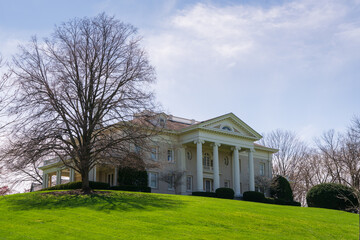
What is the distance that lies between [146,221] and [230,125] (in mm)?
31087

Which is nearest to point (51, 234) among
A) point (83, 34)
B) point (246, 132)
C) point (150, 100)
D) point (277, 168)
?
point (150, 100)

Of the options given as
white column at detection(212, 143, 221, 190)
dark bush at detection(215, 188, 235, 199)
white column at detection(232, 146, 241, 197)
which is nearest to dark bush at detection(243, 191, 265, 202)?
white column at detection(232, 146, 241, 197)

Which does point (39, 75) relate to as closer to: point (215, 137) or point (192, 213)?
point (192, 213)

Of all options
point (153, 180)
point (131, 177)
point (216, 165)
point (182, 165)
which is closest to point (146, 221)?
point (131, 177)

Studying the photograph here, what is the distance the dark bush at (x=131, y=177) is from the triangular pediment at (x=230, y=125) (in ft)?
28.4

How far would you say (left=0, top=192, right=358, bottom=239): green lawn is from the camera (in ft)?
57.0

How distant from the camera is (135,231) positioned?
17750mm

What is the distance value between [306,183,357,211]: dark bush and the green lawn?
8305mm

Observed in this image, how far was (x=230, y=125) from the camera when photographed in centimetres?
4994

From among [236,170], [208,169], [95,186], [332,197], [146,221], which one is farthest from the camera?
[208,169]

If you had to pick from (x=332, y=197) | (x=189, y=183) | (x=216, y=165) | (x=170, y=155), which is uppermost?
(x=170, y=155)

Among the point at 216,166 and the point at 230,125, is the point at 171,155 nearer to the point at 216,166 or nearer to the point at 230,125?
the point at 216,166

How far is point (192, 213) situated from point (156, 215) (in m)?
2.31

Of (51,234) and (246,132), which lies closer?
(51,234)
